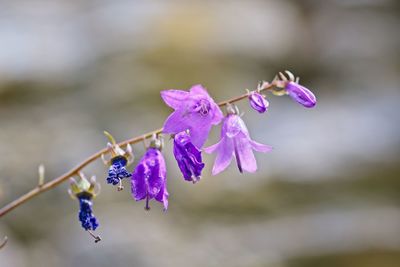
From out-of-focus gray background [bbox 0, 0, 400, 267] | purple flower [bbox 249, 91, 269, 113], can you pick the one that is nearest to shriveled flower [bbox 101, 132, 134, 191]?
purple flower [bbox 249, 91, 269, 113]

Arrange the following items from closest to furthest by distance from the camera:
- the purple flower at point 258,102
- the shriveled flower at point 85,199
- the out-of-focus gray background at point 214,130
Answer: the purple flower at point 258,102 → the shriveled flower at point 85,199 → the out-of-focus gray background at point 214,130

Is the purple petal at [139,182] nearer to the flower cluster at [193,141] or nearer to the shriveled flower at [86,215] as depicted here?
the flower cluster at [193,141]

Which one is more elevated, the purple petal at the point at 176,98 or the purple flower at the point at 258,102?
the purple petal at the point at 176,98

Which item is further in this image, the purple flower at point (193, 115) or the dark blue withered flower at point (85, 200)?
the dark blue withered flower at point (85, 200)

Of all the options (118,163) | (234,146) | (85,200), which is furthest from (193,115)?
(85,200)

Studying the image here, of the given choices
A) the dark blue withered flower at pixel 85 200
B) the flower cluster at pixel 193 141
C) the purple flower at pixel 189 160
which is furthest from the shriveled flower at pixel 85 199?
the purple flower at pixel 189 160

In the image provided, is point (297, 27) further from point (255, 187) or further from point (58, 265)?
point (58, 265)

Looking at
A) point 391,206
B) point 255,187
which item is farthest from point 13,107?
point 391,206
